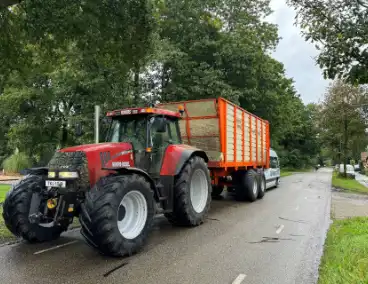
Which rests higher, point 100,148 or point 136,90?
point 136,90

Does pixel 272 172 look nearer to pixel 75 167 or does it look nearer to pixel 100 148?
pixel 100 148

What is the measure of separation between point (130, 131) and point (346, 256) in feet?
15.8

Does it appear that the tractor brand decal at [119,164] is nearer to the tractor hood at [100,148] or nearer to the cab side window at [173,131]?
the tractor hood at [100,148]

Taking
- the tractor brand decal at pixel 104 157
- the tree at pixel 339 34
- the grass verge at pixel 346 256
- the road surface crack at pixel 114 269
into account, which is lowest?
the road surface crack at pixel 114 269

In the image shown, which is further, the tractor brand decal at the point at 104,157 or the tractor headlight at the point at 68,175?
the tractor brand decal at the point at 104,157

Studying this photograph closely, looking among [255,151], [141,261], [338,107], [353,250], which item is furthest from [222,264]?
[338,107]

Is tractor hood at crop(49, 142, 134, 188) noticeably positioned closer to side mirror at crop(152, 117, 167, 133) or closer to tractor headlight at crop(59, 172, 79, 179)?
tractor headlight at crop(59, 172, 79, 179)

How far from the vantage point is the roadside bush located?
24.9m

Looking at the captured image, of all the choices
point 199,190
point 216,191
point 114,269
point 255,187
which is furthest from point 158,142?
point 216,191

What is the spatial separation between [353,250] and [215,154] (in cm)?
544

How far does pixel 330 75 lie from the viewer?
777cm

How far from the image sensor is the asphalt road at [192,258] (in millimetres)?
4898

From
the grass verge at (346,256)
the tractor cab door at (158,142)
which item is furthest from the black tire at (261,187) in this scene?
the tractor cab door at (158,142)

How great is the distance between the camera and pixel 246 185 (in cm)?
1262
